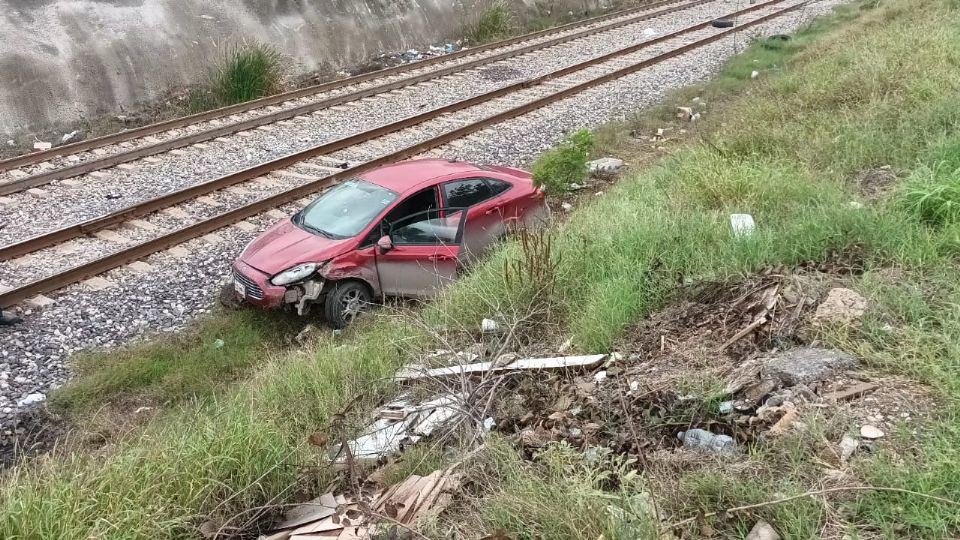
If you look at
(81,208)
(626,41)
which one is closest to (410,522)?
(81,208)

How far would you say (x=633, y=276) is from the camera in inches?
251

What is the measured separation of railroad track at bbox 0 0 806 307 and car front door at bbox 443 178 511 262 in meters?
3.11

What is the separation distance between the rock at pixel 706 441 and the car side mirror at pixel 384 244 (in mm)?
4609

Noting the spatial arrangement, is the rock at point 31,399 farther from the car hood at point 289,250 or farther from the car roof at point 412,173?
the car roof at point 412,173

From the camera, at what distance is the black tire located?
825 cm

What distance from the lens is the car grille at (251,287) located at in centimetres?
801

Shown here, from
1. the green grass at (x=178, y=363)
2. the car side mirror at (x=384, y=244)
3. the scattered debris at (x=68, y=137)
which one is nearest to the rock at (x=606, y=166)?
the car side mirror at (x=384, y=244)

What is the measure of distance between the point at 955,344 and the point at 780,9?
76.1 feet

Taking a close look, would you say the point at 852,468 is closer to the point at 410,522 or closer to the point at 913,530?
the point at 913,530

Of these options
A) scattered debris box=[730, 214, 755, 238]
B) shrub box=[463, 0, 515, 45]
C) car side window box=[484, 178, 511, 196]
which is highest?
shrub box=[463, 0, 515, 45]

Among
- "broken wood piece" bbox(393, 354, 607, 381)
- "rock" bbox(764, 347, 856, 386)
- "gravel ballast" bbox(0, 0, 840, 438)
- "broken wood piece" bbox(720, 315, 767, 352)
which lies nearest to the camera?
"rock" bbox(764, 347, 856, 386)

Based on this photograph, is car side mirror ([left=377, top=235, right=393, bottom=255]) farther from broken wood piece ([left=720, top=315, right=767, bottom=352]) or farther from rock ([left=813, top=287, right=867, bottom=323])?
rock ([left=813, top=287, right=867, bottom=323])

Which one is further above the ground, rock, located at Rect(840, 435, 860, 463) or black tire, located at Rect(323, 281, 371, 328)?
rock, located at Rect(840, 435, 860, 463)

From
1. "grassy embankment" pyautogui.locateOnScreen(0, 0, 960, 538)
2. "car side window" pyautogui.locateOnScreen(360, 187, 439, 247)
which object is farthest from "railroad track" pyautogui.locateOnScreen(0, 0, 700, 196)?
"grassy embankment" pyautogui.locateOnScreen(0, 0, 960, 538)
